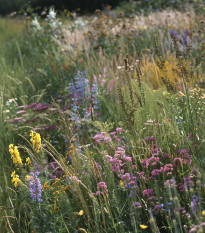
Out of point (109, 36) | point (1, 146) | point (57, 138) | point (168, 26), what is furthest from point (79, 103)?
point (168, 26)

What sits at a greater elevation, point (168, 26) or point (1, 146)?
point (168, 26)

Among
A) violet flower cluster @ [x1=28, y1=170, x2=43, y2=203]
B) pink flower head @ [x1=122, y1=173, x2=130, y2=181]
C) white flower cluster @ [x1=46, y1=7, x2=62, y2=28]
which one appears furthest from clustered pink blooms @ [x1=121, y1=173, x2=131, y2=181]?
white flower cluster @ [x1=46, y1=7, x2=62, y2=28]

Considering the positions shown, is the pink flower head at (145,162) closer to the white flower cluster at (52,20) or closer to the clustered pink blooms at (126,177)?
the clustered pink blooms at (126,177)

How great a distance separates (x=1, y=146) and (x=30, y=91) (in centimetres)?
169

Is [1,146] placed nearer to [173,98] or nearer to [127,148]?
[127,148]

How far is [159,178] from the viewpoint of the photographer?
1.75m

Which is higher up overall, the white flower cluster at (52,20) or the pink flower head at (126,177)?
the white flower cluster at (52,20)

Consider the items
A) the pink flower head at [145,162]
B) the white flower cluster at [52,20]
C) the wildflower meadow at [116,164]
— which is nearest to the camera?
the wildflower meadow at [116,164]

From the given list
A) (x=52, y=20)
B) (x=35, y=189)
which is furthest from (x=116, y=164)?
(x=52, y=20)

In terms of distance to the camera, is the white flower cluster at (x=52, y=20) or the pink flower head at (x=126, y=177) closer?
the pink flower head at (x=126, y=177)

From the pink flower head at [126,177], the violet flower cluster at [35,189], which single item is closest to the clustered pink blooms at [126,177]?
the pink flower head at [126,177]

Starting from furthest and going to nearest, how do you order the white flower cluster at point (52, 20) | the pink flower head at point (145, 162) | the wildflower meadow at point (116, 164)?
the white flower cluster at point (52, 20) < the pink flower head at point (145, 162) < the wildflower meadow at point (116, 164)

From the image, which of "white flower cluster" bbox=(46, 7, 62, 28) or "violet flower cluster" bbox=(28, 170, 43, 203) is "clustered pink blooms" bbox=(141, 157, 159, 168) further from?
"white flower cluster" bbox=(46, 7, 62, 28)

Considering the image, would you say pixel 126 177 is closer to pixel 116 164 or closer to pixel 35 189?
pixel 116 164
